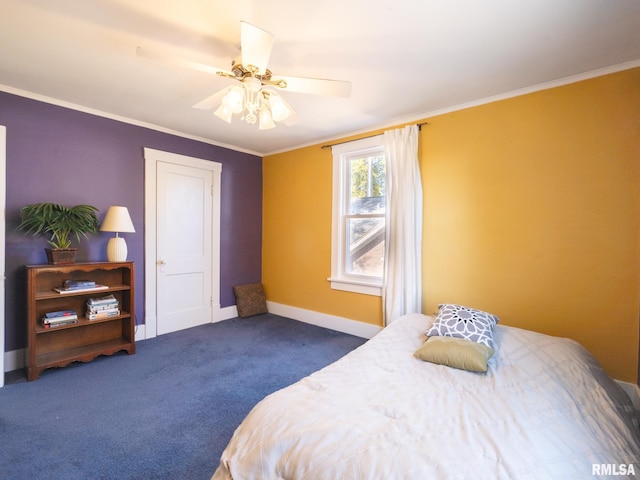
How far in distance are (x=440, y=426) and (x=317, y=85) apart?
1823mm

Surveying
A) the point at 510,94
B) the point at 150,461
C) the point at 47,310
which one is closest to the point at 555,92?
the point at 510,94

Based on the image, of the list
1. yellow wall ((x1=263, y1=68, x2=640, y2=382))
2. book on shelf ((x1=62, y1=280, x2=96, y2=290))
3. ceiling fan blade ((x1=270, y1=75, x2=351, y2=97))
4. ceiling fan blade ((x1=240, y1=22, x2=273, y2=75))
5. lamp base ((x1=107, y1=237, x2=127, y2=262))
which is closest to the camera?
ceiling fan blade ((x1=240, y1=22, x2=273, y2=75))

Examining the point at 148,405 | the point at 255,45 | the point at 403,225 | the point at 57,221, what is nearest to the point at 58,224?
the point at 57,221

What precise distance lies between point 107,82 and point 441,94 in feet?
9.35

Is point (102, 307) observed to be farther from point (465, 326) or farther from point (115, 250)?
point (465, 326)

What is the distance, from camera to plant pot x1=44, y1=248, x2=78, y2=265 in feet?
8.31

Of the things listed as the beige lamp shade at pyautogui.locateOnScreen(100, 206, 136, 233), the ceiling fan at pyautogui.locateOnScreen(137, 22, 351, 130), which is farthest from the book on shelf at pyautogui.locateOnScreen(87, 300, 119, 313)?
the ceiling fan at pyautogui.locateOnScreen(137, 22, 351, 130)

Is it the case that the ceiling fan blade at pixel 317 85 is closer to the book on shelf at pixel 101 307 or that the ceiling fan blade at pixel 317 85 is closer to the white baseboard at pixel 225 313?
the book on shelf at pixel 101 307

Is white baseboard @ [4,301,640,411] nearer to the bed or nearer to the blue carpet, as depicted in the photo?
the blue carpet

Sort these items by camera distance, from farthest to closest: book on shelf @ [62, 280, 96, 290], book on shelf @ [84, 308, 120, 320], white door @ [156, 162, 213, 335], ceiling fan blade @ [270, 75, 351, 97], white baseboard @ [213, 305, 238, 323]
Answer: white baseboard @ [213, 305, 238, 323] < white door @ [156, 162, 213, 335] < book on shelf @ [84, 308, 120, 320] < book on shelf @ [62, 280, 96, 290] < ceiling fan blade @ [270, 75, 351, 97]

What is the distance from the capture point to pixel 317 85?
67.8 inches

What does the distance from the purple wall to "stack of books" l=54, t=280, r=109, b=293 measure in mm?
308

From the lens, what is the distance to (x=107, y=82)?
2.39 meters

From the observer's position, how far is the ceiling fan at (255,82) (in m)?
1.48
